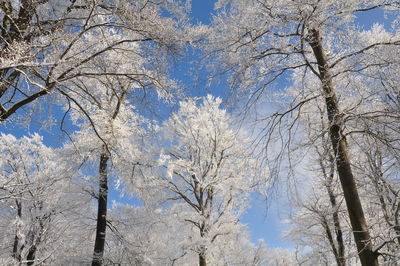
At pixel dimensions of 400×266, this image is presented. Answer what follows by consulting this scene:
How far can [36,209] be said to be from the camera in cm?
1190

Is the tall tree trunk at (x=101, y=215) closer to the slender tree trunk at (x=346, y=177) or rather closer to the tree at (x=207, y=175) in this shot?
the tree at (x=207, y=175)

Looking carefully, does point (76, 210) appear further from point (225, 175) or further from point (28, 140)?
point (28, 140)

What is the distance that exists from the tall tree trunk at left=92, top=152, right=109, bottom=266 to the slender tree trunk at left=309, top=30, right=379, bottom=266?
6636 mm

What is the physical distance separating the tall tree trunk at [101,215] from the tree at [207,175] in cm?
218

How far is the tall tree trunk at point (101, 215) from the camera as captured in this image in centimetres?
843

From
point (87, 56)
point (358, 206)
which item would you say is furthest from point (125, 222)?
point (358, 206)

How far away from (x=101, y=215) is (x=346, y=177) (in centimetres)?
733

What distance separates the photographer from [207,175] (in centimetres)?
1151

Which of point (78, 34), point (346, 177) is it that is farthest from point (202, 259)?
point (78, 34)

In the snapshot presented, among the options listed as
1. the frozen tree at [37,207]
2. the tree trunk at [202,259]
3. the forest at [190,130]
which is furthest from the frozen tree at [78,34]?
the tree trunk at [202,259]

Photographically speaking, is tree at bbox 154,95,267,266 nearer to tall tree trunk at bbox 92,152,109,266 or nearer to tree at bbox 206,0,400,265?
tall tree trunk at bbox 92,152,109,266

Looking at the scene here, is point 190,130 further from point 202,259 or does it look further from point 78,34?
point 78,34

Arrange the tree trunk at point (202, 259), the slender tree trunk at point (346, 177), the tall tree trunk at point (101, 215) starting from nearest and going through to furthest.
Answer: the slender tree trunk at point (346, 177), the tall tree trunk at point (101, 215), the tree trunk at point (202, 259)

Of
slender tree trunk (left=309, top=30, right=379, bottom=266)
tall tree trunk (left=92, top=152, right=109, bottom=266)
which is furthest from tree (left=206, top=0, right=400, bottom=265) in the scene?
tall tree trunk (left=92, top=152, right=109, bottom=266)
